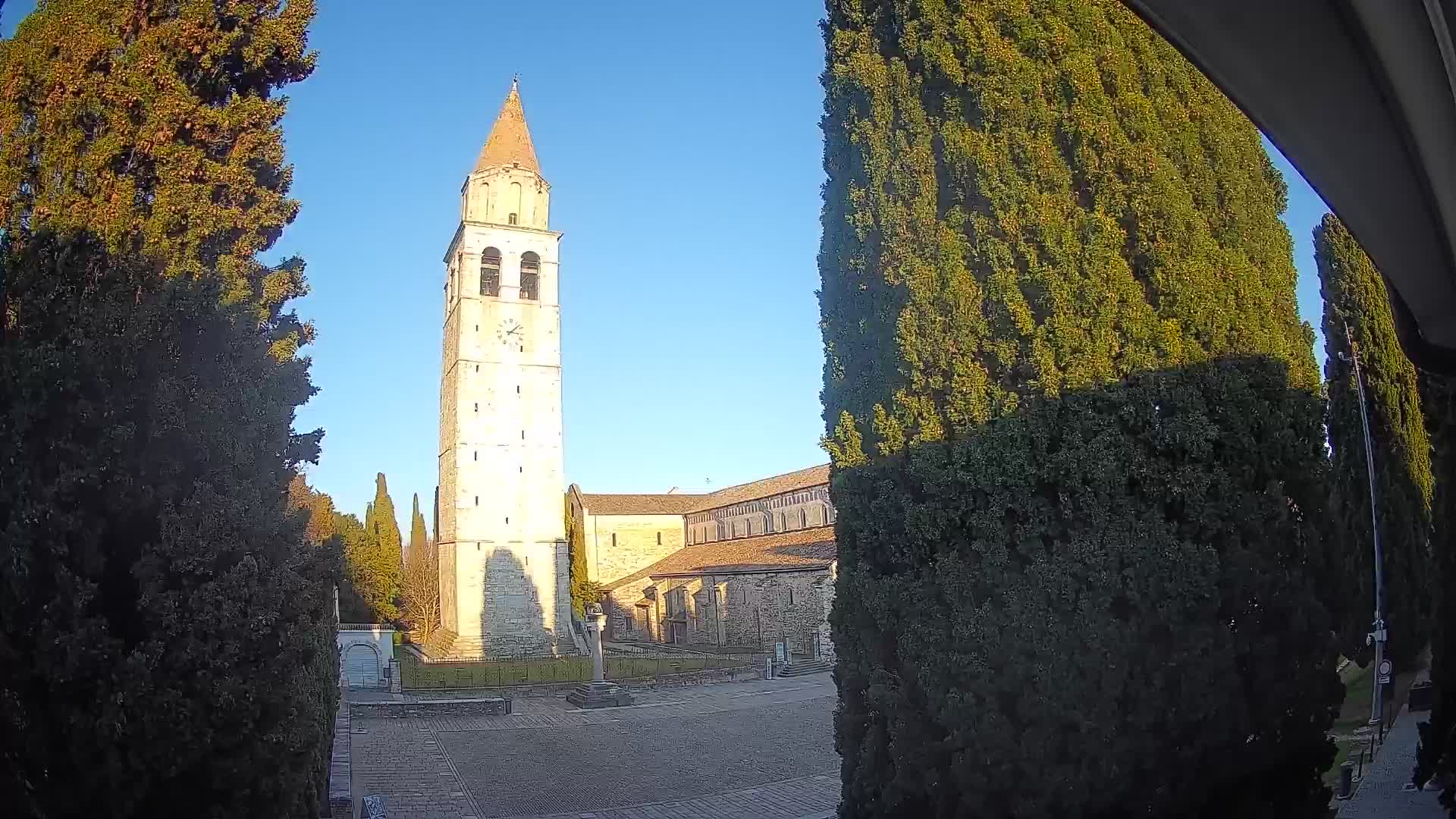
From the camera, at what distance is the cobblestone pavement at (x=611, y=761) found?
41.2 feet

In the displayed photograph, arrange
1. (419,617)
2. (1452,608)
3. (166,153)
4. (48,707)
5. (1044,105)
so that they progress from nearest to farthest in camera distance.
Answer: (48,707), (166,153), (1044,105), (1452,608), (419,617)

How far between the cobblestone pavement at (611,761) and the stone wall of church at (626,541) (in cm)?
2901

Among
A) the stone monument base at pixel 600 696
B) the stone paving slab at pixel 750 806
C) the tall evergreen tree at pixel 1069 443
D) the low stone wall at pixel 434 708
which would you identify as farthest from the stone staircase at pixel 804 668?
the tall evergreen tree at pixel 1069 443

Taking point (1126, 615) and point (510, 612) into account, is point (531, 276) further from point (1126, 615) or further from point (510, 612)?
point (1126, 615)

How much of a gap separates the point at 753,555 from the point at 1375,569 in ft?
94.3

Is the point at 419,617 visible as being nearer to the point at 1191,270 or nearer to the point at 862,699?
the point at 862,699

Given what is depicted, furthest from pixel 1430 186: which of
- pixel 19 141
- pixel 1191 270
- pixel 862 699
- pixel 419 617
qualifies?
pixel 419 617

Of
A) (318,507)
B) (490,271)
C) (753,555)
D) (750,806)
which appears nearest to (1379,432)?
(750,806)

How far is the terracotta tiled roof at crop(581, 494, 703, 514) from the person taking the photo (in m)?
54.1

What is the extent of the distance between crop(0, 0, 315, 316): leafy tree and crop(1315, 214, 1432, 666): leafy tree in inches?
620

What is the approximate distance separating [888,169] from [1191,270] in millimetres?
2482

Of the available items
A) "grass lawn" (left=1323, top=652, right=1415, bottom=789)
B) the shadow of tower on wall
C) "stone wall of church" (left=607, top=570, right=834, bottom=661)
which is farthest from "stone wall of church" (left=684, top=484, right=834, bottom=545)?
"grass lawn" (left=1323, top=652, right=1415, bottom=789)

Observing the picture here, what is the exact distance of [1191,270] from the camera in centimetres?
614

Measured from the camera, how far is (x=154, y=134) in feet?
19.1
